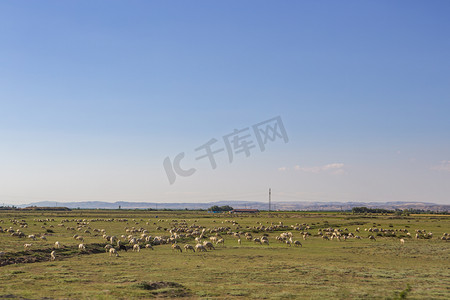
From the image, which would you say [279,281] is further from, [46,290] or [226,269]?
[46,290]

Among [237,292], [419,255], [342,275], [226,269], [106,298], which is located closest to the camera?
[106,298]

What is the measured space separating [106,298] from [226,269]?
10160 millimetres

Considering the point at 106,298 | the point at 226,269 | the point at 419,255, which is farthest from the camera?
the point at 419,255

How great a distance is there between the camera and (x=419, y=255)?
3644cm

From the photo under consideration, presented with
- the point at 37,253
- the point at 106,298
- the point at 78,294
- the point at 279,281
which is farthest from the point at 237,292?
the point at 37,253

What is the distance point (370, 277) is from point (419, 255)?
15.0 meters

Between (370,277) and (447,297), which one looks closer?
(447,297)

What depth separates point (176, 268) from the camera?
27.4 m

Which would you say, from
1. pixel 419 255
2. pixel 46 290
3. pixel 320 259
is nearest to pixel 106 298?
pixel 46 290

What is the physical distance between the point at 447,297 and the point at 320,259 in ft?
46.2

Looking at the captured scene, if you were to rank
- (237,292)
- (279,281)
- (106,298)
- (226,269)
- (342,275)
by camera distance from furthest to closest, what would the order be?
(226,269) < (342,275) < (279,281) < (237,292) < (106,298)

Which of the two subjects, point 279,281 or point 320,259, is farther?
point 320,259

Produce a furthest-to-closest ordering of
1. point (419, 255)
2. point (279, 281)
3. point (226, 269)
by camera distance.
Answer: point (419, 255) < point (226, 269) < point (279, 281)

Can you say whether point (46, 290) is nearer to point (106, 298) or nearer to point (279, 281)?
point (106, 298)
